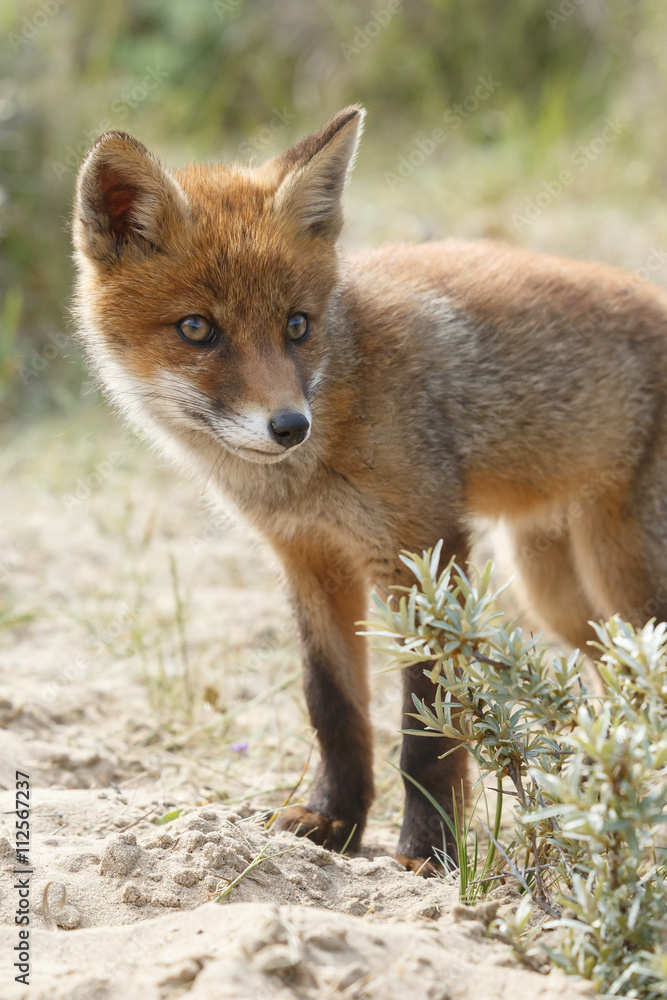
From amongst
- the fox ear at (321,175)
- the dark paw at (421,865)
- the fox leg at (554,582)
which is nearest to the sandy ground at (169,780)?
the dark paw at (421,865)

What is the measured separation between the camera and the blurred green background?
7574mm

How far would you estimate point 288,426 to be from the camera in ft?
8.32

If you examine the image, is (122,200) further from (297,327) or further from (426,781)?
(426,781)

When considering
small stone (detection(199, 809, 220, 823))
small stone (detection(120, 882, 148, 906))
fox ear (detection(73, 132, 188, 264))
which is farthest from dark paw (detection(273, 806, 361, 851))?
fox ear (detection(73, 132, 188, 264))

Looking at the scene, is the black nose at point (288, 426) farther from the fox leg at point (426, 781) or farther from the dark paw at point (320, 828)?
the dark paw at point (320, 828)

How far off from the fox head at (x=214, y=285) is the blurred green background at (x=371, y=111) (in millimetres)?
3462

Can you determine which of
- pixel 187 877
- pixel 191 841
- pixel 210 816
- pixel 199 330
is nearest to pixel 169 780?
pixel 210 816

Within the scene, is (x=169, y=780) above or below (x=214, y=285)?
below

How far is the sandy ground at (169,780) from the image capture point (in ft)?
6.05

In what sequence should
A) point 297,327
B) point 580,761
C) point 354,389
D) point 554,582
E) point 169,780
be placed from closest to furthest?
point 580,761
point 297,327
point 354,389
point 169,780
point 554,582

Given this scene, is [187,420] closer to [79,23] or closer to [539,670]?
[539,670]

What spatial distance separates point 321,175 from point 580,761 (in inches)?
83.0

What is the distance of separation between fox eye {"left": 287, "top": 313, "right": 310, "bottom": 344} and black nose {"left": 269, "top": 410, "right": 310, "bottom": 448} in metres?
0.39

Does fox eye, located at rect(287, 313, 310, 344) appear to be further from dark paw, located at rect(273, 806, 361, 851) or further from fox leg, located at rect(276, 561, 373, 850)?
dark paw, located at rect(273, 806, 361, 851)
